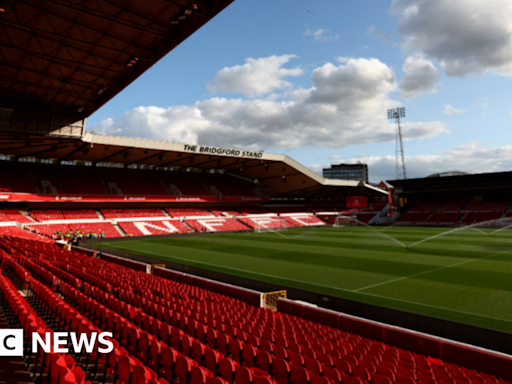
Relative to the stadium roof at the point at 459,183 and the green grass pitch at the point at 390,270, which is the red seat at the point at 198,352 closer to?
the green grass pitch at the point at 390,270

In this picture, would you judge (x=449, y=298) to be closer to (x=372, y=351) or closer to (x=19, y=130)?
(x=372, y=351)

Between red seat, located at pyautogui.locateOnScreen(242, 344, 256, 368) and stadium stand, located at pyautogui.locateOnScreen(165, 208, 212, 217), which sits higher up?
stadium stand, located at pyautogui.locateOnScreen(165, 208, 212, 217)

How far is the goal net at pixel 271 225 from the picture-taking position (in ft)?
163

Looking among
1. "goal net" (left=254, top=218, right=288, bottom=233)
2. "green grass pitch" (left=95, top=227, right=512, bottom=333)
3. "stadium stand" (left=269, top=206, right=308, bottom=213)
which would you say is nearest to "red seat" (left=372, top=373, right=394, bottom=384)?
"green grass pitch" (left=95, top=227, right=512, bottom=333)

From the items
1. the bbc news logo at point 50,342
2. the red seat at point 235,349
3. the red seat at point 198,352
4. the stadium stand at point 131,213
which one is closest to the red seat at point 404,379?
the red seat at point 235,349

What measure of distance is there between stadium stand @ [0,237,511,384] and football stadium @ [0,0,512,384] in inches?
1.6

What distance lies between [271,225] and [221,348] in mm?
46548

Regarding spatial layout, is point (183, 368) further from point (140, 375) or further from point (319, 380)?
point (319, 380)

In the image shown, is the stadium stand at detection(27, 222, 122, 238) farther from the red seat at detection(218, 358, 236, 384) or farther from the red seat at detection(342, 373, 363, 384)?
the red seat at detection(342, 373, 363, 384)

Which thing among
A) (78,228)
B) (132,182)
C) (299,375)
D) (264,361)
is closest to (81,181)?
(132,182)

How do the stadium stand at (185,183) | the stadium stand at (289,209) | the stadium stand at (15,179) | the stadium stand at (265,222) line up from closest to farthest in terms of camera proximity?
the stadium stand at (15,179), the stadium stand at (185,183), the stadium stand at (265,222), the stadium stand at (289,209)

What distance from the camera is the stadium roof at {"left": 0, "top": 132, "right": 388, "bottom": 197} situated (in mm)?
32366

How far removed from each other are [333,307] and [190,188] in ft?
145

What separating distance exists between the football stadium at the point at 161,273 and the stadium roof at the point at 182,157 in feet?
1.13
